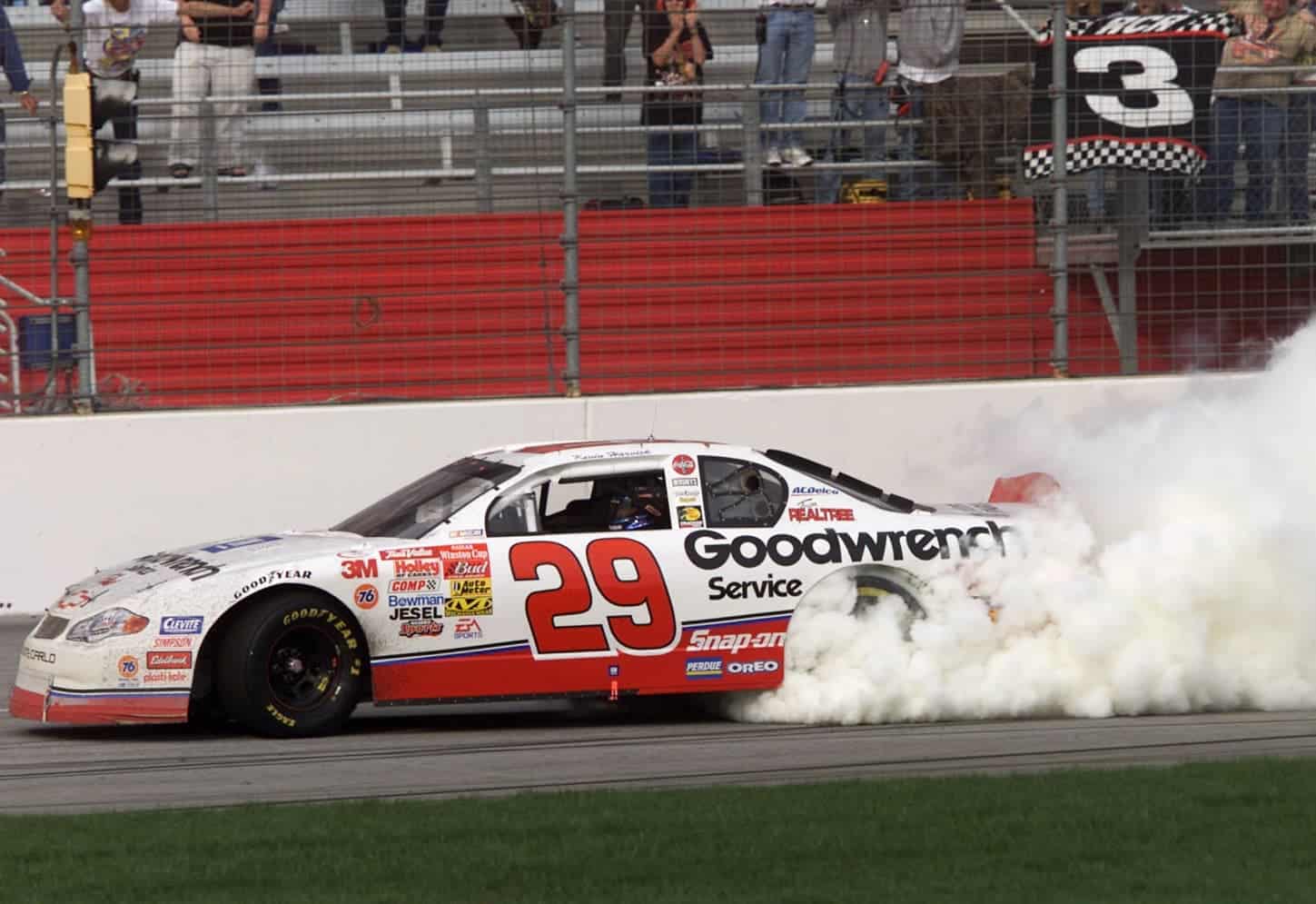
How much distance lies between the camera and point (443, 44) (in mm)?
13758

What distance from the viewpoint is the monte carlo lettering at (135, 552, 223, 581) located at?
8.72 metres

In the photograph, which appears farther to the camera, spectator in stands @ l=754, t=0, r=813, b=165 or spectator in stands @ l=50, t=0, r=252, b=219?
spectator in stands @ l=754, t=0, r=813, b=165

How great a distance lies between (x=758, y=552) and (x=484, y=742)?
4.89ft

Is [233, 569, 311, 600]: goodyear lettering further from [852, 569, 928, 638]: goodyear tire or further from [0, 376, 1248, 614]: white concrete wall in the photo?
[0, 376, 1248, 614]: white concrete wall

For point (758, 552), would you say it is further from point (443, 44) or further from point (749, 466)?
point (443, 44)

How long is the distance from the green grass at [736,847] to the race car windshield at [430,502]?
7.53 feet

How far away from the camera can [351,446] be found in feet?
42.5

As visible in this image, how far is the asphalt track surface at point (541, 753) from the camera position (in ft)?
24.7

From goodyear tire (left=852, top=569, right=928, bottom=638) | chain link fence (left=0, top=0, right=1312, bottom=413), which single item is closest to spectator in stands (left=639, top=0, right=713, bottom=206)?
chain link fence (left=0, top=0, right=1312, bottom=413)

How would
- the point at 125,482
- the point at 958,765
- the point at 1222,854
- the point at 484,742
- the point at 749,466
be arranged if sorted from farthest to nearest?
the point at 125,482 → the point at 749,466 → the point at 484,742 → the point at 958,765 → the point at 1222,854

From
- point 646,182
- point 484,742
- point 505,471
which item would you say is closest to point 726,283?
point 646,182

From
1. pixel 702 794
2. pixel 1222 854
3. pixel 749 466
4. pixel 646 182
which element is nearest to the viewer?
pixel 1222 854

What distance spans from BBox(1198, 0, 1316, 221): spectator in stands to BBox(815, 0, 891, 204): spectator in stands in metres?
2.21

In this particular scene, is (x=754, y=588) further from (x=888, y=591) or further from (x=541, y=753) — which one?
(x=541, y=753)
